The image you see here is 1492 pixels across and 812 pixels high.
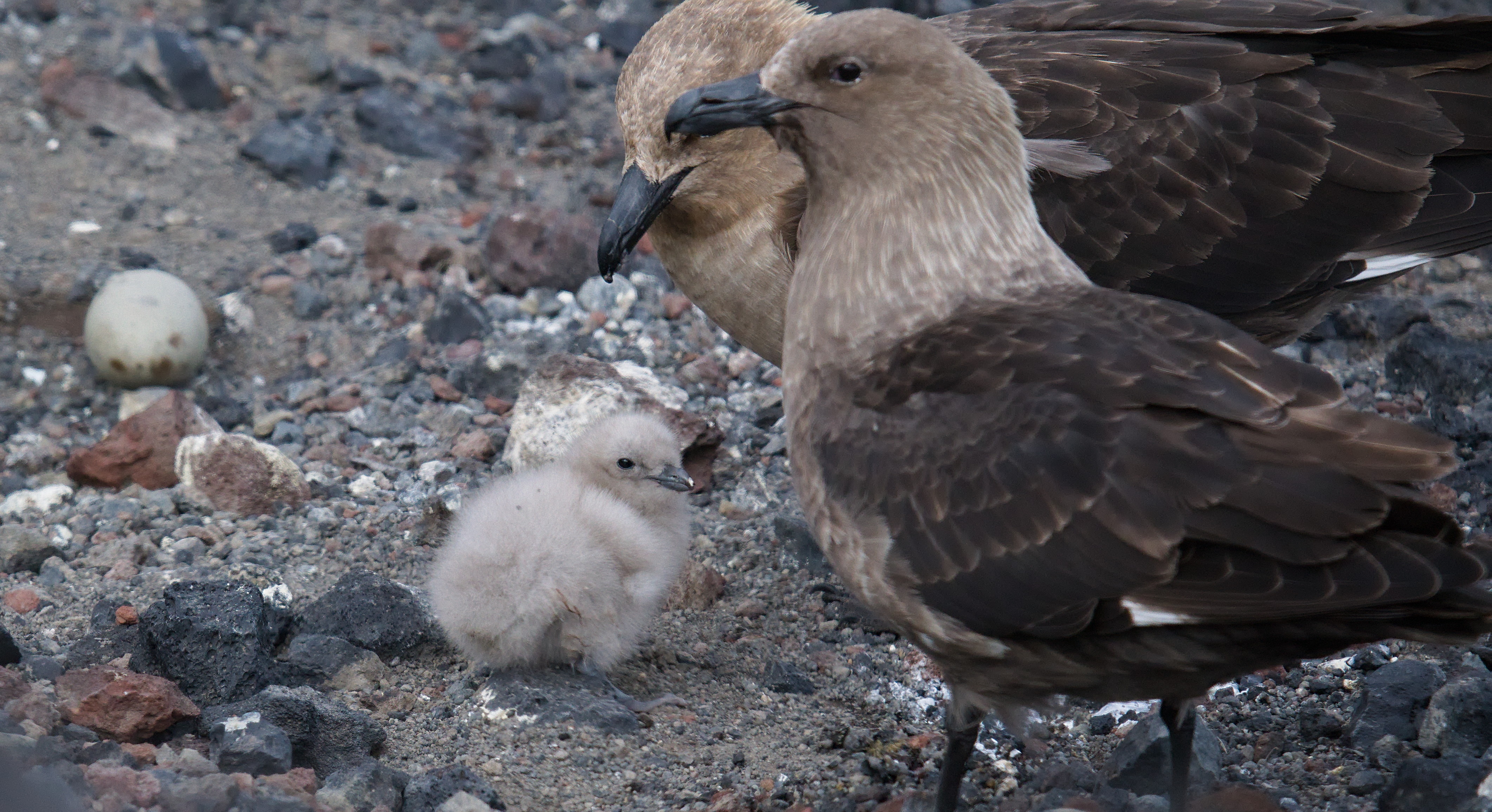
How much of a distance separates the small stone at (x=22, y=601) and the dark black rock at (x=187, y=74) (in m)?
4.03

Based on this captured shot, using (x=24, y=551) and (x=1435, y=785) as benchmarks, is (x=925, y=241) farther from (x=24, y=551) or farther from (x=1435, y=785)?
(x=24, y=551)

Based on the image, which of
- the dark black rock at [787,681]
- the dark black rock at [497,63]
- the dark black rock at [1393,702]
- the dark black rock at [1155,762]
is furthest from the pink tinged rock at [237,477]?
the dark black rock at [497,63]

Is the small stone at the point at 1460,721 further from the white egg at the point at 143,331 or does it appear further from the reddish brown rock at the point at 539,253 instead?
the white egg at the point at 143,331

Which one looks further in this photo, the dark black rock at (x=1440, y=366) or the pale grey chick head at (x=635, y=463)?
the dark black rock at (x=1440, y=366)

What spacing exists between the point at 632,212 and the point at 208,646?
72.6 inches

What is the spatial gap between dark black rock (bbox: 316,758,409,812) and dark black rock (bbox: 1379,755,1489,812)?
2.37 meters

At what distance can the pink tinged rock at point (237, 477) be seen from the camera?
5164mm

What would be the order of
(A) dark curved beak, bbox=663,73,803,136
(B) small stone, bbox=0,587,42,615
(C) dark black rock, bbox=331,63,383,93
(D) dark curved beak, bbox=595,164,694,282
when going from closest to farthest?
(A) dark curved beak, bbox=663,73,803,136 → (B) small stone, bbox=0,587,42,615 → (D) dark curved beak, bbox=595,164,694,282 → (C) dark black rock, bbox=331,63,383,93

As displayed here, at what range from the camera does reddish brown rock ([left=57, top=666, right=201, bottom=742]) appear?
380 centimetres

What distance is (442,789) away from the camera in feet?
12.1

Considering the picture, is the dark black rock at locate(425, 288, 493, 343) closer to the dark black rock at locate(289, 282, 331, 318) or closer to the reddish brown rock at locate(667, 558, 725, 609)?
the dark black rock at locate(289, 282, 331, 318)

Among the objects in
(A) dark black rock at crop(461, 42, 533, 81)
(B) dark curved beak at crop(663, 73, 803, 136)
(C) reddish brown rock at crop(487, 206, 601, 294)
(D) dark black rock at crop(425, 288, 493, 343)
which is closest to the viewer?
(B) dark curved beak at crop(663, 73, 803, 136)

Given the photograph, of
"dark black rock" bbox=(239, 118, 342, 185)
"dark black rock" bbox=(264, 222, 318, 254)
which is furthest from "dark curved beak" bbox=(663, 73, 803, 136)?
"dark black rock" bbox=(239, 118, 342, 185)

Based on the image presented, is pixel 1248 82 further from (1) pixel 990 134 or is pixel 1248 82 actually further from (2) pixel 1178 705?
(2) pixel 1178 705
